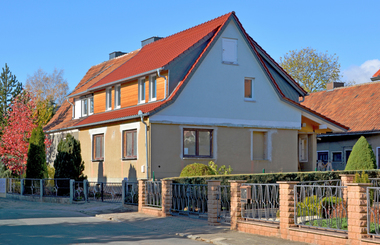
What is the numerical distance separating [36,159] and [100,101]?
5122 millimetres

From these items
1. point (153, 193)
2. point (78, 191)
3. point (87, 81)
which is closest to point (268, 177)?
point (153, 193)

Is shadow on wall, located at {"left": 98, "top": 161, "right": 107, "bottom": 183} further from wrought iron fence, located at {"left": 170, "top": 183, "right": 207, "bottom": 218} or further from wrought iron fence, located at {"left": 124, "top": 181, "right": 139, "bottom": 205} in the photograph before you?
wrought iron fence, located at {"left": 170, "top": 183, "right": 207, "bottom": 218}

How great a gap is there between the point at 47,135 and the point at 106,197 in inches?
549

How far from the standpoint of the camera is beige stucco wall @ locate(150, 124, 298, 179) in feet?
81.1

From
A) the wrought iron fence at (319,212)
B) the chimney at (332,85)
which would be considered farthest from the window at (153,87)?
the chimney at (332,85)

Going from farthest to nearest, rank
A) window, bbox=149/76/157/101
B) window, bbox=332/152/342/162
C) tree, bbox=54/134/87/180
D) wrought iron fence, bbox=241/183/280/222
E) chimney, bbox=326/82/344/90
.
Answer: chimney, bbox=326/82/344/90
window, bbox=332/152/342/162
window, bbox=149/76/157/101
tree, bbox=54/134/87/180
wrought iron fence, bbox=241/183/280/222

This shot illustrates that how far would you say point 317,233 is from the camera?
11.7 meters

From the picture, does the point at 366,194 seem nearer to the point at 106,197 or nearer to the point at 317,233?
the point at 317,233

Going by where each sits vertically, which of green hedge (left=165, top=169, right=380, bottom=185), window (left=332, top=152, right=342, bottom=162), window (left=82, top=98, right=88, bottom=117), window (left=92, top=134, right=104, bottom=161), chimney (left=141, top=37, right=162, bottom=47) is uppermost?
chimney (left=141, top=37, right=162, bottom=47)

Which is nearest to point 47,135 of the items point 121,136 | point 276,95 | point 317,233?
point 121,136

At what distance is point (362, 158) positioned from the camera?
27.5m

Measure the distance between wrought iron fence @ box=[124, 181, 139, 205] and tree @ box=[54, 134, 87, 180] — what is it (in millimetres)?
5463

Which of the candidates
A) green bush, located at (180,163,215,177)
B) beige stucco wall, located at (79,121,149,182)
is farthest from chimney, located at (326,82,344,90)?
green bush, located at (180,163,215,177)

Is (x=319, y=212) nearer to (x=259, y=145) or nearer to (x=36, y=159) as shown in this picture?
(x=259, y=145)
